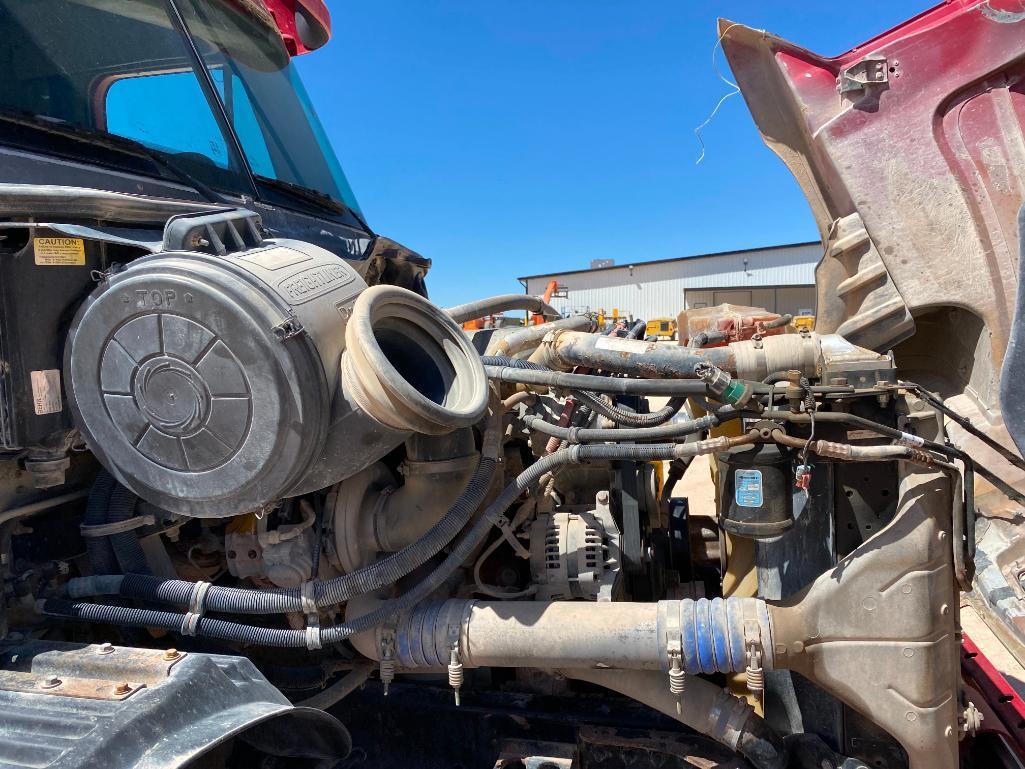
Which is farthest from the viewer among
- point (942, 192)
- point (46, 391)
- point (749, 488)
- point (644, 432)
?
point (942, 192)

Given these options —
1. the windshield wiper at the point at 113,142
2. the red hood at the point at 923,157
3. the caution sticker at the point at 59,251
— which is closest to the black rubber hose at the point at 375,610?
the caution sticker at the point at 59,251

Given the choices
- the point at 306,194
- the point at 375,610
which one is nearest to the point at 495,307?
the point at 306,194

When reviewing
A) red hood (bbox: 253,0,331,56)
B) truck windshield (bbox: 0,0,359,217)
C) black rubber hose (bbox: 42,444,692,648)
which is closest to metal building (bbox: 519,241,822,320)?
red hood (bbox: 253,0,331,56)

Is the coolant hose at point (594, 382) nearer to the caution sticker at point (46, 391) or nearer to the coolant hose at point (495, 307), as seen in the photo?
the coolant hose at point (495, 307)

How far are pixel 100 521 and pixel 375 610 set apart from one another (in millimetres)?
752

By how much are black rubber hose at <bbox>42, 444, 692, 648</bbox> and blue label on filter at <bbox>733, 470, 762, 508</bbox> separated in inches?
7.1

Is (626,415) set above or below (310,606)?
above

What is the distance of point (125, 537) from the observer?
5.96 feet

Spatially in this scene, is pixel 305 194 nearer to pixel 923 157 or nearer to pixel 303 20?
pixel 303 20

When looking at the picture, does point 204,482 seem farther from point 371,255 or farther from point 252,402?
point 371,255

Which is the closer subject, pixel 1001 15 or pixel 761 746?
pixel 761 746

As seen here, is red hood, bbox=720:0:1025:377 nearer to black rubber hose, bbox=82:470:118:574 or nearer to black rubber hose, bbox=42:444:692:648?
black rubber hose, bbox=42:444:692:648

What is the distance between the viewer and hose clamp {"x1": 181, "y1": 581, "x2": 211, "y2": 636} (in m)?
1.76

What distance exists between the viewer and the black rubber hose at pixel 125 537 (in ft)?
5.91
